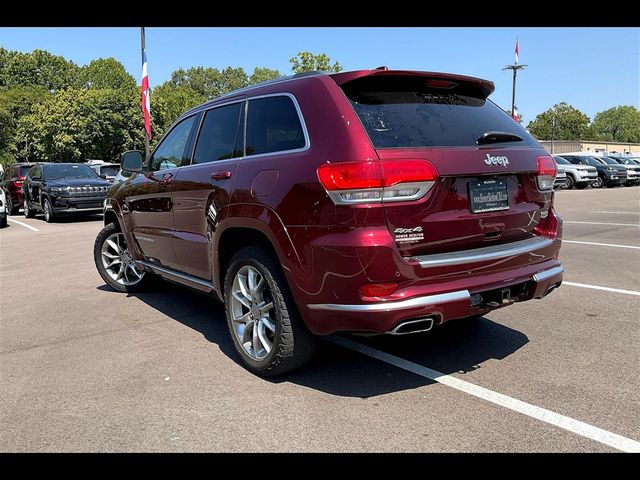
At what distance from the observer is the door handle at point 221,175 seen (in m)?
3.83

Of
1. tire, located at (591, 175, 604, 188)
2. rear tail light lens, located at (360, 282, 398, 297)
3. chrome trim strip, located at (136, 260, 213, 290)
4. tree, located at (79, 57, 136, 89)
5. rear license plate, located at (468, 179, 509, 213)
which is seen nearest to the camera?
rear tail light lens, located at (360, 282, 398, 297)

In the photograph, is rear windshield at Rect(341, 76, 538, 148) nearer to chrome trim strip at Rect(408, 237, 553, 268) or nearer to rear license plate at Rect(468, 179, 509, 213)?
rear license plate at Rect(468, 179, 509, 213)

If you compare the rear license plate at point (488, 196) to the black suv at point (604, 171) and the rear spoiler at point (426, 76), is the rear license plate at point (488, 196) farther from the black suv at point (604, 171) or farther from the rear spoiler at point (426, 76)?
the black suv at point (604, 171)

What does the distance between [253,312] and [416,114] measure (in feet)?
5.54

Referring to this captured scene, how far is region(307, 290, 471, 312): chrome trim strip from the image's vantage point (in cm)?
293

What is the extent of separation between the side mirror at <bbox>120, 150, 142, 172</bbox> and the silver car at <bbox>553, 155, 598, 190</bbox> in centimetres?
2579

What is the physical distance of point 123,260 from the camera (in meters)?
6.25

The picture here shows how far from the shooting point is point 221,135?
13.9 ft

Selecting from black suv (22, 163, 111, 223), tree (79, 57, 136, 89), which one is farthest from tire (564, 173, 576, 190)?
tree (79, 57, 136, 89)

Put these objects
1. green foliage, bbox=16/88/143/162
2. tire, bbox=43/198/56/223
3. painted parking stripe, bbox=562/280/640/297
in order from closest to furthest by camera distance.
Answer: painted parking stripe, bbox=562/280/640/297, tire, bbox=43/198/56/223, green foliage, bbox=16/88/143/162

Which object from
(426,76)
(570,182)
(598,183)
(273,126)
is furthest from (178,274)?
(598,183)

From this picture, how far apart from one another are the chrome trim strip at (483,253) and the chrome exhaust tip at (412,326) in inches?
12.0

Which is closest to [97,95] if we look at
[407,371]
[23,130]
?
[23,130]
